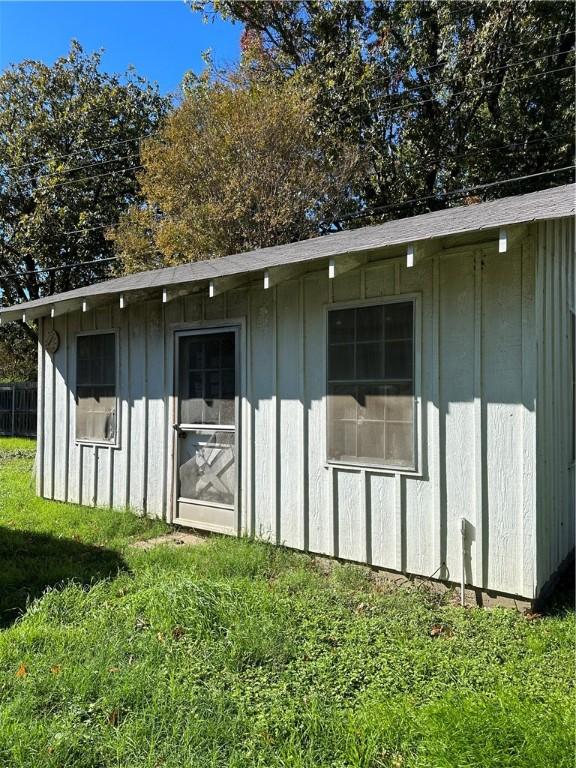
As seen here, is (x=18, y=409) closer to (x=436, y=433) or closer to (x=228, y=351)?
(x=228, y=351)

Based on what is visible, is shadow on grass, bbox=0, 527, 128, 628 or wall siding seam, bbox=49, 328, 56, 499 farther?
wall siding seam, bbox=49, 328, 56, 499

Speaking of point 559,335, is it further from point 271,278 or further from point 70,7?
point 70,7

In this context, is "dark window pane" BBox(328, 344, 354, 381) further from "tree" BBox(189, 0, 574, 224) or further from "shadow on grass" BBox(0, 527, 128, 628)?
"tree" BBox(189, 0, 574, 224)

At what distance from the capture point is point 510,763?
1.94 m

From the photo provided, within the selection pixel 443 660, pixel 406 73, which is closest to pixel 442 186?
pixel 406 73

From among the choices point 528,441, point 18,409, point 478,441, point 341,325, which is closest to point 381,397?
point 341,325

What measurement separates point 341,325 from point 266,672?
8.80ft

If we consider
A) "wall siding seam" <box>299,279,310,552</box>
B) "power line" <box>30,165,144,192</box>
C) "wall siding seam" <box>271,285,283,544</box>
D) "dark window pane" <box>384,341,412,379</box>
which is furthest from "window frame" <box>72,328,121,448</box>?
"power line" <box>30,165,144,192</box>

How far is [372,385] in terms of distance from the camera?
421 cm

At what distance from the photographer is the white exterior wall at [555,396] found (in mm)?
3537

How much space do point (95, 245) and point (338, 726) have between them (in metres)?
17.8

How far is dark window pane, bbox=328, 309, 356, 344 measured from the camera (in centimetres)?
437

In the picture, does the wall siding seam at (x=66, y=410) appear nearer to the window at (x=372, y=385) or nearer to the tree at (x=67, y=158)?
the window at (x=372, y=385)

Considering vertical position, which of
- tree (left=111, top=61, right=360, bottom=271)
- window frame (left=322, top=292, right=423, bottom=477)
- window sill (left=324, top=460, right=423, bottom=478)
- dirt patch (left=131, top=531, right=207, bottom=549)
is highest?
tree (left=111, top=61, right=360, bottom=271)
